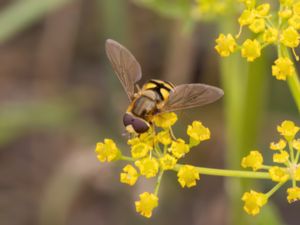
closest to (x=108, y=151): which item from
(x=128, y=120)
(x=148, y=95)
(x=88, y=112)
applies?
(x=128, y=120)

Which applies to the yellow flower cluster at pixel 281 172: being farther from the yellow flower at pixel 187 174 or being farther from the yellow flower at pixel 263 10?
the yellow flower at pixel 263 10

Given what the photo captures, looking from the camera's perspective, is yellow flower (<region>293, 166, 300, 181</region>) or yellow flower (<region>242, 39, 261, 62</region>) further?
yellow flower (<region>242, 39, 261, 62</region>)

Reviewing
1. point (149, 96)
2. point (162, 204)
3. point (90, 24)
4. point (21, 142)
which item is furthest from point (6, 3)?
point (149, 96)

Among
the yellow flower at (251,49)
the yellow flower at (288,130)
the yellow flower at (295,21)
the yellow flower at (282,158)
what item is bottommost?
the yellow flower at (282,158)

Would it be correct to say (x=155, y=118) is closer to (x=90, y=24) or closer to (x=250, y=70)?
(x=250, y=70)

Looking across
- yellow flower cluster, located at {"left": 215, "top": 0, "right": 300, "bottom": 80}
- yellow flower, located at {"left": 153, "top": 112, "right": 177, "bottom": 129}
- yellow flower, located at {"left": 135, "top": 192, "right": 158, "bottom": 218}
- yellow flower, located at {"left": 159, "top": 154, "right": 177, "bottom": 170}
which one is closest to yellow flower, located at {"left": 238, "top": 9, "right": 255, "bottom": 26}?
yellow flower cluster, located at {"left": 215, "top": 0, "right": 300, "bottom": 80}

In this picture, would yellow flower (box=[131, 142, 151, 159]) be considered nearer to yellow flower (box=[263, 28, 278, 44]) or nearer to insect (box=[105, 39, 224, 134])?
insect (box=[105, 39, 224, 134])

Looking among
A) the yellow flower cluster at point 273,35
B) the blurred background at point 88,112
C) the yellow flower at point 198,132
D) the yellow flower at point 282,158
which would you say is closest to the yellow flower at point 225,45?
the yellow flower cluster at point 273,35
